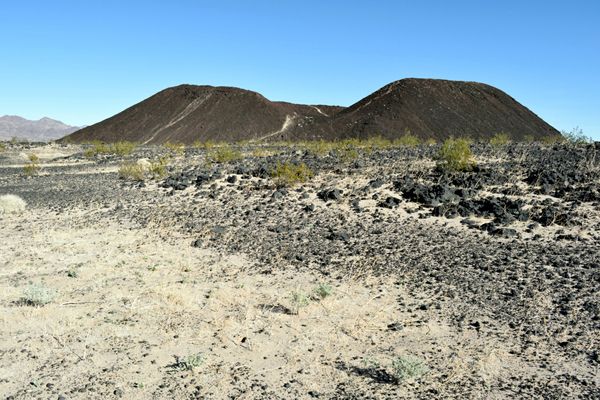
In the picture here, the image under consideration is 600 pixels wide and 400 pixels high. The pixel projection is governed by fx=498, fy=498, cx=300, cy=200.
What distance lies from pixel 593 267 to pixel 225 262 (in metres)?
5.35

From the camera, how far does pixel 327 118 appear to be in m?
73.7

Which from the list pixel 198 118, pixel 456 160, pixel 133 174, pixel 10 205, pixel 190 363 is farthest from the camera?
pixel 198 118

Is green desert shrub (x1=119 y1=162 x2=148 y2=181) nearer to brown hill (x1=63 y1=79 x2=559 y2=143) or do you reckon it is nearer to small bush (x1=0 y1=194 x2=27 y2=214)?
small bush (x1=0 y1=194 x2=27 y2=214)

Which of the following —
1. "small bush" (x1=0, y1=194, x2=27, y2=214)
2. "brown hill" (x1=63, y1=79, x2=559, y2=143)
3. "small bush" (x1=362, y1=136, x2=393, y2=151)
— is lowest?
"small bush" (x1=0, y1=194, x2=27, y2=214)

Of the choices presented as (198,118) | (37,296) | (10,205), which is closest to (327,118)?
(198,118)

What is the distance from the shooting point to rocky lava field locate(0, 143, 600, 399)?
4.48 meters

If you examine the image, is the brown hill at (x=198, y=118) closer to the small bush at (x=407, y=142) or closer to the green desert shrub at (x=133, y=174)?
the small bush at (x=407, y=142)

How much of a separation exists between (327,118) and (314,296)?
6871cm

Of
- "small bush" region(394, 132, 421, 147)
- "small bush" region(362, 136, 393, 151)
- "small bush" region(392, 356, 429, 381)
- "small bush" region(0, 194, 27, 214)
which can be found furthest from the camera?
"small bush" region(394, 132, 421, 147)

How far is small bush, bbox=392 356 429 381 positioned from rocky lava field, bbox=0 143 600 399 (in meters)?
0.03

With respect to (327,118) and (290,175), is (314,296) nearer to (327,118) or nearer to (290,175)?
(290,175)

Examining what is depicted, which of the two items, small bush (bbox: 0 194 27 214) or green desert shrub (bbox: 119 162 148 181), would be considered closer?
small bush (bbox: 0 194 27 214)

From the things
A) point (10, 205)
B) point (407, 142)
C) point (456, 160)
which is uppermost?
point (407, 142)

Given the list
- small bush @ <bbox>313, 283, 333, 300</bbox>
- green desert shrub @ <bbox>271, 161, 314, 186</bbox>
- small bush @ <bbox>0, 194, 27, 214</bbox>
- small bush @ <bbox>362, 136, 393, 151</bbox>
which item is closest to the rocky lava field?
small bush @ <bbox>313, 283, 333, 300</bbox>
